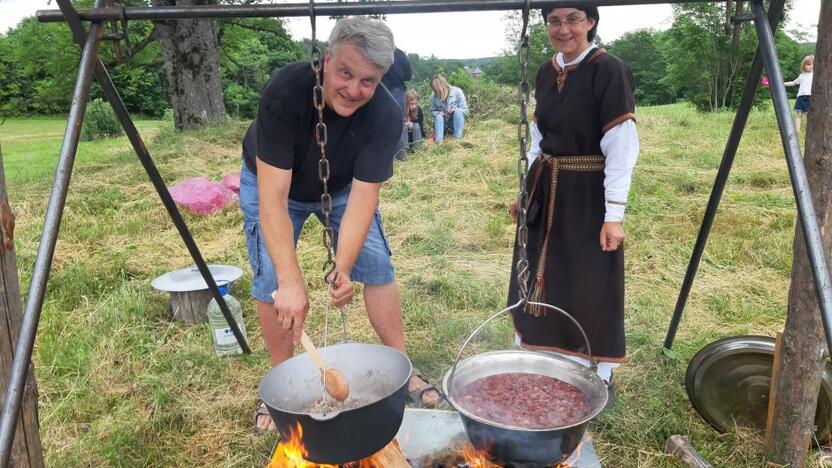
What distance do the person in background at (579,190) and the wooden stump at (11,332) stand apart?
177 cm

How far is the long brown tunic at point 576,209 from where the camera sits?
2.33 meters

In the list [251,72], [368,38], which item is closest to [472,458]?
[368,38]

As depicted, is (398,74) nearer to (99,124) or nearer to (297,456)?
(297,456)

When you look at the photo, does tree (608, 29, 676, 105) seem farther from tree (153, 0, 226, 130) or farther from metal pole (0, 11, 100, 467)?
metal pole (0, 11, 100, 467)

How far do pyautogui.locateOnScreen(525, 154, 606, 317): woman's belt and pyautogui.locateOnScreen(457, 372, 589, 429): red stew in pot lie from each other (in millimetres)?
454

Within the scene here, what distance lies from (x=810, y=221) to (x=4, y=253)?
236 centimetres

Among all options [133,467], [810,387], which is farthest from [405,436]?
[810,387]

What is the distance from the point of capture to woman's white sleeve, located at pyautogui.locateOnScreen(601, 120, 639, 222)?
2.25m

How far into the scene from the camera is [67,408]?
9.71ft

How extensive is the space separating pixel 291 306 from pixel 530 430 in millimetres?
969

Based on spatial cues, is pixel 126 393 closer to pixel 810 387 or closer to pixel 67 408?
pixel 67 408

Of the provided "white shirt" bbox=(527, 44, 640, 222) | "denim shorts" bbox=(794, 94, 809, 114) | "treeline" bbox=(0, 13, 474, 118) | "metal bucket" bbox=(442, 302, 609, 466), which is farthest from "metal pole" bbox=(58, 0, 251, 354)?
"denim shorts" bbox=(794, 94, 809, 114)

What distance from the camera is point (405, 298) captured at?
14.0 feet

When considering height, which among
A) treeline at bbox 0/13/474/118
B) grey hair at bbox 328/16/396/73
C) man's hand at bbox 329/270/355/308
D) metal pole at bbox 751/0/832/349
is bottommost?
man's hand at bbox 329/270/355/308
